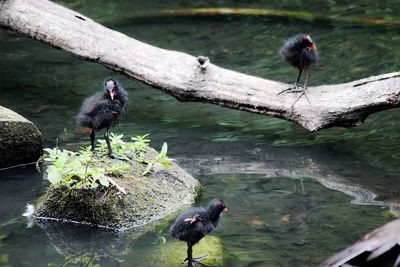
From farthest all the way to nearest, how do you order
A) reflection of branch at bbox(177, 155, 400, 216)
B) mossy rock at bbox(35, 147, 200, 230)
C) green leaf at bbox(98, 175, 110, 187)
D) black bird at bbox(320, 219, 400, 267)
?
reflection of branch at bbox(177, 155, 400, 216) < mossy rock at bbox(35, 147, 200, 230) < green leaf at bbox(98, 175, 110, 187) < black bird at bbox(320, 219, 400, 267)

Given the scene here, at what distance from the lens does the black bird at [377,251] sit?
3672 mm

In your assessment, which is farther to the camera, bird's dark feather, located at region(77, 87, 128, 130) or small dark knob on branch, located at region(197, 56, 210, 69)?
small dark knob on branch, located at region(197, 56, 210, 69)

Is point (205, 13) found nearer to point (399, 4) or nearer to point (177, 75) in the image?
point (399, 4)

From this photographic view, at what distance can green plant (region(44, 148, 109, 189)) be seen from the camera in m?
6.41

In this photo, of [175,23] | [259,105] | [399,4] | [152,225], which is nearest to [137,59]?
[259,105]

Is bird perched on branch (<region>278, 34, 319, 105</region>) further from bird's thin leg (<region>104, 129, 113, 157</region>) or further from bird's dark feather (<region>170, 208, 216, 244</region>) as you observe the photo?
bird's dark feather (<region>170, 208, 216, 244</region>)

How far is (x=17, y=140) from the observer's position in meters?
7.77

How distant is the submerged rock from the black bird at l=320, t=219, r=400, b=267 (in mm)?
4650

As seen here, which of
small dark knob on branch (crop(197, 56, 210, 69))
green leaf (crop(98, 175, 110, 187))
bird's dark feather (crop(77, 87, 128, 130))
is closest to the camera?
green leaf (crop(98, 175, 110, 187))

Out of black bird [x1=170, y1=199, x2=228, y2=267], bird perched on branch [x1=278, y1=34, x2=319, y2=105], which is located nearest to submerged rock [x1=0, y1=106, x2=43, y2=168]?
bird perched on branch [x1=278, y1=34, x2=319, y2=105]

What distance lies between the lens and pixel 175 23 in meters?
13.6

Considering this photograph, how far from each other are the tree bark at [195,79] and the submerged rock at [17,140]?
4.72 ft

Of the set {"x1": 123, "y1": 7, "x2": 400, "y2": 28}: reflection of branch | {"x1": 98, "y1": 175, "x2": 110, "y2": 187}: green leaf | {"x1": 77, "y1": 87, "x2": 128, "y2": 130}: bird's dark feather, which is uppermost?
{"x1": 123, "y1": 7, "x2": 400, "y2": 28}: reflection of branch

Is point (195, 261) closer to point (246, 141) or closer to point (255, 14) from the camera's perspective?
point (246, 141)
